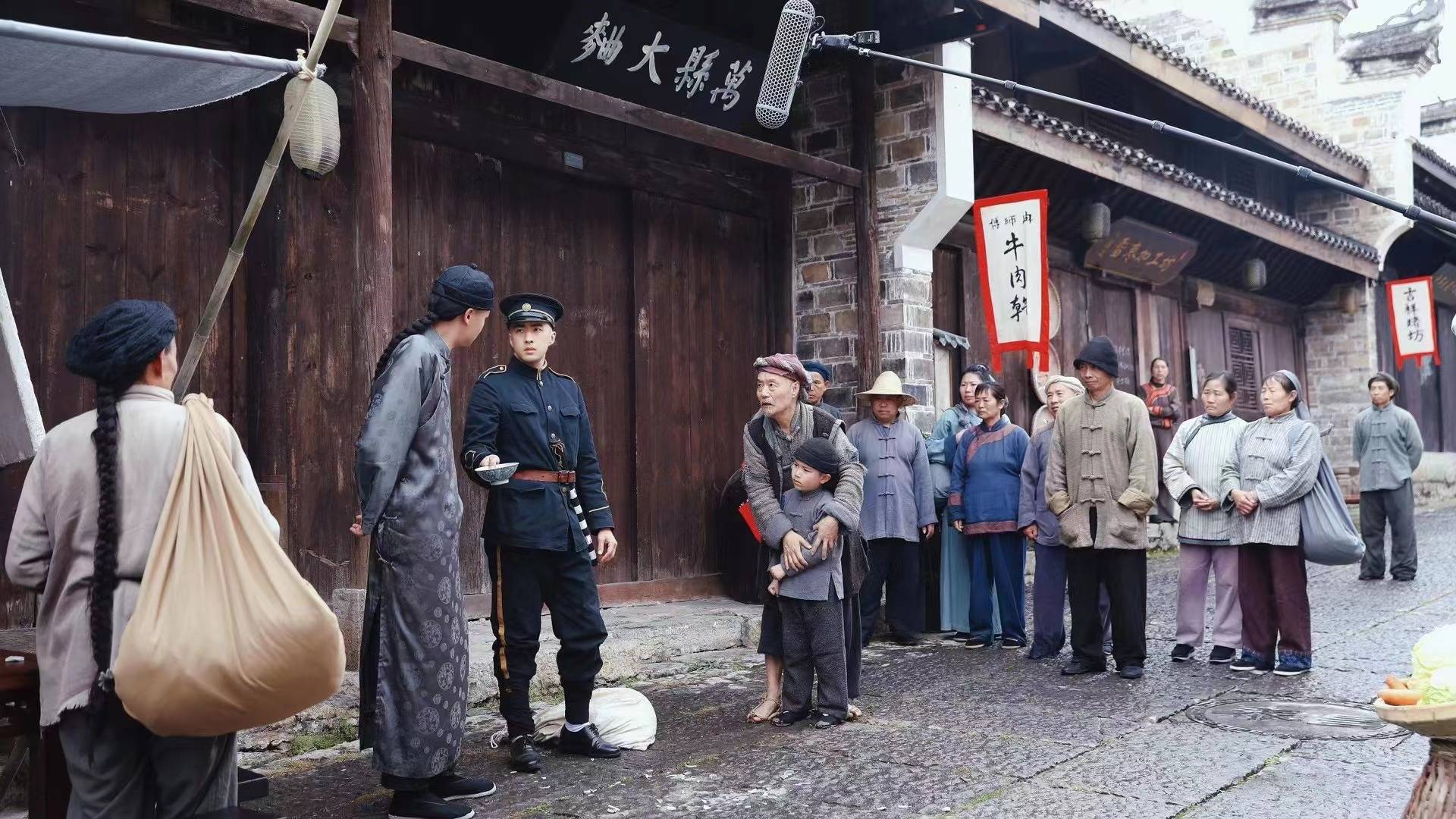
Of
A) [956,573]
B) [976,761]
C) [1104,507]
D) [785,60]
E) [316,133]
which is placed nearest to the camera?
[976,761]

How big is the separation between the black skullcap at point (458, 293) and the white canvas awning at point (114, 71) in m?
0.80

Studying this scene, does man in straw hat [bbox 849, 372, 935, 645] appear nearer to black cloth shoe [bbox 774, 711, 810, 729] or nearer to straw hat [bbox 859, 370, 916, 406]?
straw hat [bbox 859, 370, 916, 406]

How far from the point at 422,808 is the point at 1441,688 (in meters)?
2.80

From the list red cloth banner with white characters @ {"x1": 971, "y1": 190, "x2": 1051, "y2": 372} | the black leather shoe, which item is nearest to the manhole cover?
the black leather shoe

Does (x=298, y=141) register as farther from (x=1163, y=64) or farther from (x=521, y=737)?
(x=1163, y=64)

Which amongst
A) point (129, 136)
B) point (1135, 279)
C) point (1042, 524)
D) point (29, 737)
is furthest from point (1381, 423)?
point (29, 737)

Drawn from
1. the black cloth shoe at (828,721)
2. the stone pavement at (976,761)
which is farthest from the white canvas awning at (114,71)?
the black cloth shoe at (828,721)

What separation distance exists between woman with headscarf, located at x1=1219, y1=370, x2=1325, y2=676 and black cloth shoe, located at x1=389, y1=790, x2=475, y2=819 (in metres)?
4.39

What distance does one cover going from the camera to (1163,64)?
476 inches

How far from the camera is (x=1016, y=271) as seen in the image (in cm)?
880

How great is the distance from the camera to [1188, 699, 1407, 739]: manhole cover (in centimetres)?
501

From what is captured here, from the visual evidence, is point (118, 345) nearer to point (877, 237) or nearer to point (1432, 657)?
point (1432, 657)

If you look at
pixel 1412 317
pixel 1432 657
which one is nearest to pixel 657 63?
pixel 1432 657

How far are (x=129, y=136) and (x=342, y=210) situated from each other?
3.14ft
